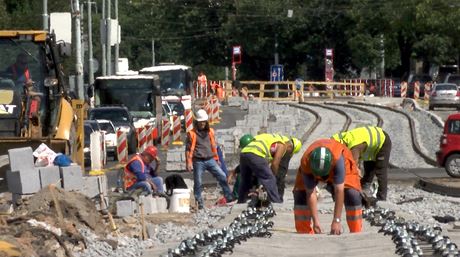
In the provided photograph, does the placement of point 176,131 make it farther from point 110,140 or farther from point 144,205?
point 144,205

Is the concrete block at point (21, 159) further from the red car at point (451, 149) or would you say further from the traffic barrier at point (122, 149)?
the traffic barrier at point (122, 149)

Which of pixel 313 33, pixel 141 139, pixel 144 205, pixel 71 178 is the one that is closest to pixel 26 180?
pixel 71 178

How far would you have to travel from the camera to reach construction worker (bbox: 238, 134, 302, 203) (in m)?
18.9

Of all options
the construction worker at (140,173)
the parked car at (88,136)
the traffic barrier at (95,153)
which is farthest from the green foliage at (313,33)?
the construction worker at (140,173)

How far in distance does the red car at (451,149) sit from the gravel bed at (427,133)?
17.3 feet

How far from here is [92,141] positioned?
29953mm

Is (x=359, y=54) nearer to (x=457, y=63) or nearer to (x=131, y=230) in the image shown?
(x=457, y=63)

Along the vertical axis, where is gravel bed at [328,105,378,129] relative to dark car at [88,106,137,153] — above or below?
below

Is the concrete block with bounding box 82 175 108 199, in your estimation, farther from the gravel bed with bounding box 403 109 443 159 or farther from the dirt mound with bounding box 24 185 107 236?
the gravel bed with bounding box 403 109 443 159

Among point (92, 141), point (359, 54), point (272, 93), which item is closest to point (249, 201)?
point (92, 141)

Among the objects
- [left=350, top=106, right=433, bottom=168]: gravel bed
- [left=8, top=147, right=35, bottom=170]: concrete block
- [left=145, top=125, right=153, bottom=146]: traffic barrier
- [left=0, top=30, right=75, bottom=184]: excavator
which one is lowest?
[left=350, top=106, right=433, bottom=168]: gravel bed

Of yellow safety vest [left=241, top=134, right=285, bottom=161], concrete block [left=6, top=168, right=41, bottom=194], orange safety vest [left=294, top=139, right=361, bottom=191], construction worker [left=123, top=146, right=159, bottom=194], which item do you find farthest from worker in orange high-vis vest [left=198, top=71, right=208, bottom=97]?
orange safety vest [left=294, top=139, right=361, bottom=191]

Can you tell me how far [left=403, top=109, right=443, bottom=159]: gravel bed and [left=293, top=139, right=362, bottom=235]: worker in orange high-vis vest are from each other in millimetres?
19634

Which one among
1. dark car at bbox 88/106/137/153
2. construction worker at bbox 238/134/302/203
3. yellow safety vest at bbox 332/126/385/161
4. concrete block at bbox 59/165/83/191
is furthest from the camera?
dark car at bbox 88/106/137/153
